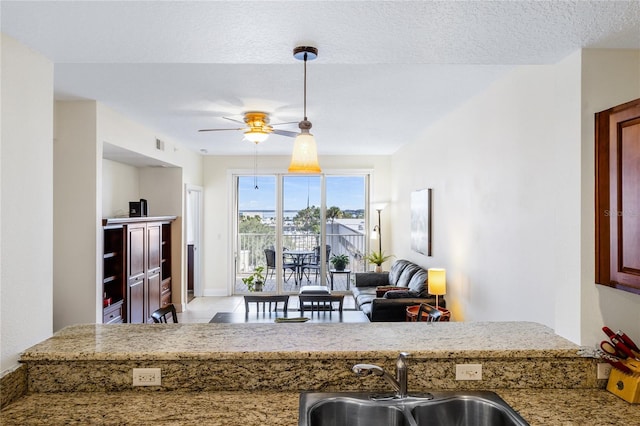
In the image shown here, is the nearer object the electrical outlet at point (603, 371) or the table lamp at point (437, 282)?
the electrical outlet at point (603, 371)

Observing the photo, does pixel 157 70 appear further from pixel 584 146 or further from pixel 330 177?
pixel 330 177

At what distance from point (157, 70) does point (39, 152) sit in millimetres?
1456

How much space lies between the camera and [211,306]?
6.75 meters

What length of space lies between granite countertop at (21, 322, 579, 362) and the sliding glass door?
557cm

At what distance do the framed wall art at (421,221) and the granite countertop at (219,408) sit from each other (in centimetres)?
342

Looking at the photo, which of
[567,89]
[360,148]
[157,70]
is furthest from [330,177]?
[567,89]

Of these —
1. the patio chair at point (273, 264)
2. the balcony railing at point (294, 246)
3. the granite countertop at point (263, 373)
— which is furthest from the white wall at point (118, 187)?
the granite countertop at point (263, 373)

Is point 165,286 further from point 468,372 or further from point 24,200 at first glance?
point 468,372

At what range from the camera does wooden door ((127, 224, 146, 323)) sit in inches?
181

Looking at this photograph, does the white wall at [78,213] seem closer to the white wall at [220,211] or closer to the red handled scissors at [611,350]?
the white wall at [220,211]

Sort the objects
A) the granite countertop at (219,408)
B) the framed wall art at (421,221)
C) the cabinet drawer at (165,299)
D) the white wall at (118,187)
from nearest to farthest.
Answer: the granite countertop at (219,408) → the framed wall art at (421,221) → the white wall at (118,187) → the cabinet drawer at (165,299)

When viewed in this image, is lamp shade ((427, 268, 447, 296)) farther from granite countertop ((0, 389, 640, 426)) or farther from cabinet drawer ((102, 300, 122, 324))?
cabinet drawer ((102, 300, 122, 324))

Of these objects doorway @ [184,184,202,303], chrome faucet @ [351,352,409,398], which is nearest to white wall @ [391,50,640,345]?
chrome faucet @ [351,352,409,398]

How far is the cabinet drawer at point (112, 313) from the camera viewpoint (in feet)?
13.2
